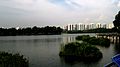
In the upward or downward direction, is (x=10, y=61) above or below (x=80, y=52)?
above

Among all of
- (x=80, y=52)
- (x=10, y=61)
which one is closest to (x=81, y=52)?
(x=80, y=52)

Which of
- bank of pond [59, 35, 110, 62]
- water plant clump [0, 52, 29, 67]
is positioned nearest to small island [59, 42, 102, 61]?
bank of pond [59, 35, 110, 62]

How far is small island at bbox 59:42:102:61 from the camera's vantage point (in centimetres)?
4091

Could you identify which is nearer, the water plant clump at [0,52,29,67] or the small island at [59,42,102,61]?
the water plant clump at [0,52,29,67]

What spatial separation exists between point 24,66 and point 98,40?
5996 centimetres

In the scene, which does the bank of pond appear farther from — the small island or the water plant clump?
the water plant clump

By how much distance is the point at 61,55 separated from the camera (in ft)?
147

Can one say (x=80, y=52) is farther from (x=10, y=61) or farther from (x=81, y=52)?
(x=10, y=61)

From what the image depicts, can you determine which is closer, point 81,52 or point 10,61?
point 10,61

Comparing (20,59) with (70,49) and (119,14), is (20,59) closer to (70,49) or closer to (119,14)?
(70,49)

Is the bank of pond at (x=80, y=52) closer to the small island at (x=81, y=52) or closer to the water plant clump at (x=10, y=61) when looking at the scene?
the small island at (x=81, y=52)

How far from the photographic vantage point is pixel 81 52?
41594mm

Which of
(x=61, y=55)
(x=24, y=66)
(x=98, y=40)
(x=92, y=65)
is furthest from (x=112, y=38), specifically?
(x=24, y=66)

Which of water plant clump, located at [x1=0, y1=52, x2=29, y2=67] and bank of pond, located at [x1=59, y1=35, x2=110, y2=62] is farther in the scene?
bank of pond, located at [x1=59, y1=35, x2=110, y2=62]
